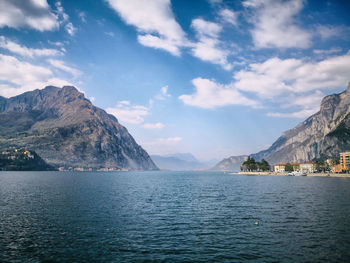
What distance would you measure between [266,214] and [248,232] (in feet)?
49.9

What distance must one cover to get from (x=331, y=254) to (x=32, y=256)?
32888 mm

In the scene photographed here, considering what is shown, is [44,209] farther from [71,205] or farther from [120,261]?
[120,261]

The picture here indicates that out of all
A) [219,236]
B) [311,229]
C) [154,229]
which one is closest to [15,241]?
[154,229]

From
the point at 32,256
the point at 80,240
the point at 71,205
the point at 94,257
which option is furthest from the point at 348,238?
the point at 71,205

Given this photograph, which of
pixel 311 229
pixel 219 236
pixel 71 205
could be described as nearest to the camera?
pixel 219 236

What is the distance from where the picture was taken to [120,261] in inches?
974

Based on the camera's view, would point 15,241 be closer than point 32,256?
No

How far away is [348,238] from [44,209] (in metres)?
56.6

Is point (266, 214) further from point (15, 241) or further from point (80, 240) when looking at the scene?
point (15, 241)

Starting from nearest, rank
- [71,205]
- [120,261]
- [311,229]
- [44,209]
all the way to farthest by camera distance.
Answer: [120,261]
[311,229]
[44,209]
[71,205]

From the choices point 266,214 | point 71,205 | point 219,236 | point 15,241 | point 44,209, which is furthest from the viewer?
point 71,205

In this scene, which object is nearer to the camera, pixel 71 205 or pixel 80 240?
pixel 80 240

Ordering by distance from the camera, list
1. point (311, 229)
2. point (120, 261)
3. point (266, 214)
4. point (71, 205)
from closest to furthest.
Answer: point (120, 261) < point (311, 229) < point (266, 214) < point (71, 205)

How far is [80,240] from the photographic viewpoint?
3158 cm
